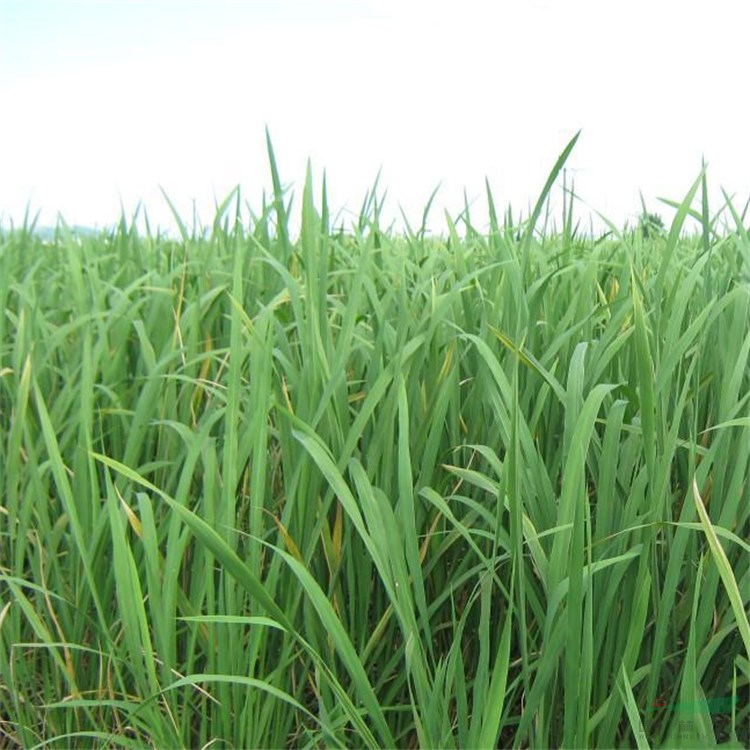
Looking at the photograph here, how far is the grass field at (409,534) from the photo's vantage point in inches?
30.5

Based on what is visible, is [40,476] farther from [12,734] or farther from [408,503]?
[408,503]

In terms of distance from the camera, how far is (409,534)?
84 cm

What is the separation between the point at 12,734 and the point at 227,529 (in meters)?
0.50

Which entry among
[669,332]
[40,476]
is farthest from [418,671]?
[40,476]

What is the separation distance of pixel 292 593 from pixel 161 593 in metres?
0.15

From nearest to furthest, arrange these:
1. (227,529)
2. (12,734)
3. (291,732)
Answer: (227,529) → (291,732) → (12,734)

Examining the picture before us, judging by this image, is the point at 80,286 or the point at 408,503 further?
the point at 80,286

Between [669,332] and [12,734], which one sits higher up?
[669,332]

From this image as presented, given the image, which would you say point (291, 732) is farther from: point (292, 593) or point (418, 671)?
point (418, 671)

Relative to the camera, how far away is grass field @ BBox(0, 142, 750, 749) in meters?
0.77

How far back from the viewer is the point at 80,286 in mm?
1467

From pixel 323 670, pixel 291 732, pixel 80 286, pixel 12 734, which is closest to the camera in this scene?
pixel 323 670

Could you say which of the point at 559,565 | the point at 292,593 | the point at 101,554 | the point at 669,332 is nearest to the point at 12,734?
the point at 101,554

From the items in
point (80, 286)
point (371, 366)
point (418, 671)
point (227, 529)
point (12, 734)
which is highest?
point (80, 286)
